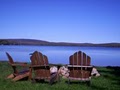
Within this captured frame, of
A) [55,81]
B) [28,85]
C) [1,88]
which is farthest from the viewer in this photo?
[55,81]

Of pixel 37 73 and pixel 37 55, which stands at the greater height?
pixel 37 55

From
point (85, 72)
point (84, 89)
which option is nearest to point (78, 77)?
point (85, 72)

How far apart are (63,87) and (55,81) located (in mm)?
1683

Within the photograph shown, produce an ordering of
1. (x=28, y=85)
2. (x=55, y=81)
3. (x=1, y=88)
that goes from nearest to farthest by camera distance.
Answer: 1. (x=1, y=88)
2. (x=28, y=85)
3. (x=55, y=81)

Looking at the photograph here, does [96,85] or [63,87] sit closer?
[63,87]

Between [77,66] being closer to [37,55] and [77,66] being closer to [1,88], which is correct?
[37,55]

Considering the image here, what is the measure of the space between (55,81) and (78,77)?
1.44 metres

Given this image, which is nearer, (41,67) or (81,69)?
(81,69)

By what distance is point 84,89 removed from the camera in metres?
10.0

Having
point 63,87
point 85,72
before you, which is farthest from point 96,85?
point 63,87

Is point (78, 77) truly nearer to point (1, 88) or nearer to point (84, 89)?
point (84, 89)

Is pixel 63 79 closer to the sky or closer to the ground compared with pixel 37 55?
closer to the ground

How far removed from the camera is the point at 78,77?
11.0 m

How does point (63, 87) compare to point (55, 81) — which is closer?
point (63, 87)
